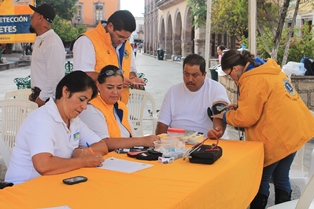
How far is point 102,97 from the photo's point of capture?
348 cm

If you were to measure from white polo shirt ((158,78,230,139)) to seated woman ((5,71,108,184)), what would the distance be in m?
1.42

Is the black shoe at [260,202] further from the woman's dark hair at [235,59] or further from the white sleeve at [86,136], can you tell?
the white sleeve at [86,136]

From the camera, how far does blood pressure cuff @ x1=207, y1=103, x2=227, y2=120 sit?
3.89 m

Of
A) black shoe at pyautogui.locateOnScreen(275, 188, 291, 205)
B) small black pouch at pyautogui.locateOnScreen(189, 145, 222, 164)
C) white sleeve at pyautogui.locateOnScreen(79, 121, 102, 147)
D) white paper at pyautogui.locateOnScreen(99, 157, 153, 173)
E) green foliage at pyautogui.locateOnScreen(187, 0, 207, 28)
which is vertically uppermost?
green foliage at pyautogui.locateOnScreen(187, 0, 207, 28)

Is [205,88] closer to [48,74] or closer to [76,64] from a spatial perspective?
[76,64]

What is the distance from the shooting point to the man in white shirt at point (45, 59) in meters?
4.28

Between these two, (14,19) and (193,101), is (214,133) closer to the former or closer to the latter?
(193,101)

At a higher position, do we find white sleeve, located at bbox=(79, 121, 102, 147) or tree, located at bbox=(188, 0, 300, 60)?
tree, located at bbox=(188, 0, 300, 60)

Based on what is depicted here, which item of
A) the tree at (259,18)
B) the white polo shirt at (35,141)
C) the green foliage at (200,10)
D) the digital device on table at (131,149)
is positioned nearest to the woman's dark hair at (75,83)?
the white polo shirt at (35,141)

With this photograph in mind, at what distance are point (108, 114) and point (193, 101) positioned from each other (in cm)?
95

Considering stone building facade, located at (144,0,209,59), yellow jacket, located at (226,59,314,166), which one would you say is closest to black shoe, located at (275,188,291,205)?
yellow jacket, located at (226,59,314,166)

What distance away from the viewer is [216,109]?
3.91 m

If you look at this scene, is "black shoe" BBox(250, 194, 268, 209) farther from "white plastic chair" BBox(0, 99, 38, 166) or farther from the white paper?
"white plastic chair" BBox(0, 99, 38, 166)

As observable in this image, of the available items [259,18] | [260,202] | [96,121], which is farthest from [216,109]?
[259,18]
